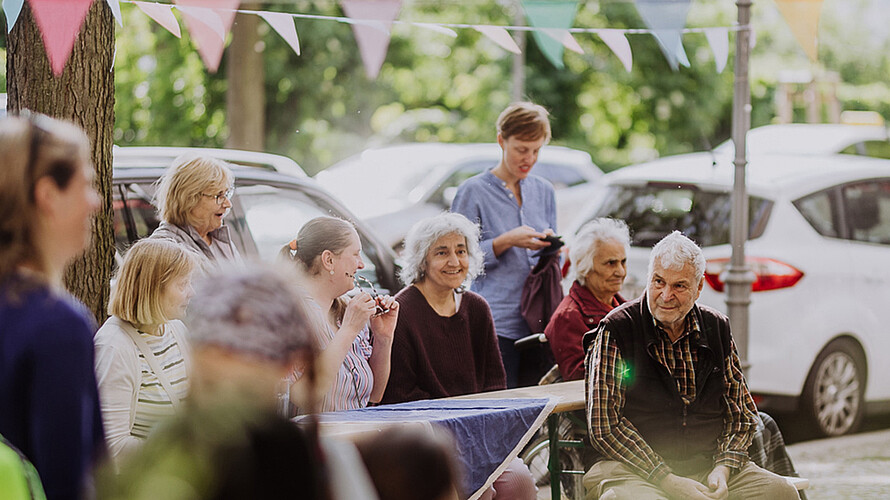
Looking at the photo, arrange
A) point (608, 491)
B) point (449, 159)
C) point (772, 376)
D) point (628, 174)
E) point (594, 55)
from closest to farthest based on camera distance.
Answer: point (608, 491), point (772, 376), point (628, 174), point (449, 159), point (594, 55)

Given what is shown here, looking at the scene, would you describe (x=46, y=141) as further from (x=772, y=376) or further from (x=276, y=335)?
(x=772, y=376)

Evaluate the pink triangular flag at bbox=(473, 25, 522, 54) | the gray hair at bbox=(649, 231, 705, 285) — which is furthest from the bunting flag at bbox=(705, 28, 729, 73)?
the gray hair at bbox=(649, 231, 705, 285)

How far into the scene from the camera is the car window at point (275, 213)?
586cm

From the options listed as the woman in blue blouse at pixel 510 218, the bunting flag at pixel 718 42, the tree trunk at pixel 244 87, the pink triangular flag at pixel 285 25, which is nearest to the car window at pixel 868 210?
the bunting flag at pixel 718 42

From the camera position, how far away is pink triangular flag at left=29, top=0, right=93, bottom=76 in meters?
4.06

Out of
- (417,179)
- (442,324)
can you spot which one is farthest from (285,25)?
(417,179)

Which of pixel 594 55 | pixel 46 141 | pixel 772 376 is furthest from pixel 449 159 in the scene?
pixel 594 55

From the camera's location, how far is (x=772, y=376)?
21.2 ft

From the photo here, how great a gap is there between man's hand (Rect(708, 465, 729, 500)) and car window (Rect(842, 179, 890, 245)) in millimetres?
3572

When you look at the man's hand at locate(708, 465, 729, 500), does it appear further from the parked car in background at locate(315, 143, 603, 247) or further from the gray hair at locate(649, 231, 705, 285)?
the parked car in background at locate(315, 143, 603, 247)

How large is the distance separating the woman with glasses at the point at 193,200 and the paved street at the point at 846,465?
3127 millimetres

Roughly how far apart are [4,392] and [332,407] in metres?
1.93

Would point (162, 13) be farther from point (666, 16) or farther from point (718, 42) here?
point (718, 42)

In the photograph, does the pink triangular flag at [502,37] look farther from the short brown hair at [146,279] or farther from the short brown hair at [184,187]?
the short brown hair at [146,279]
